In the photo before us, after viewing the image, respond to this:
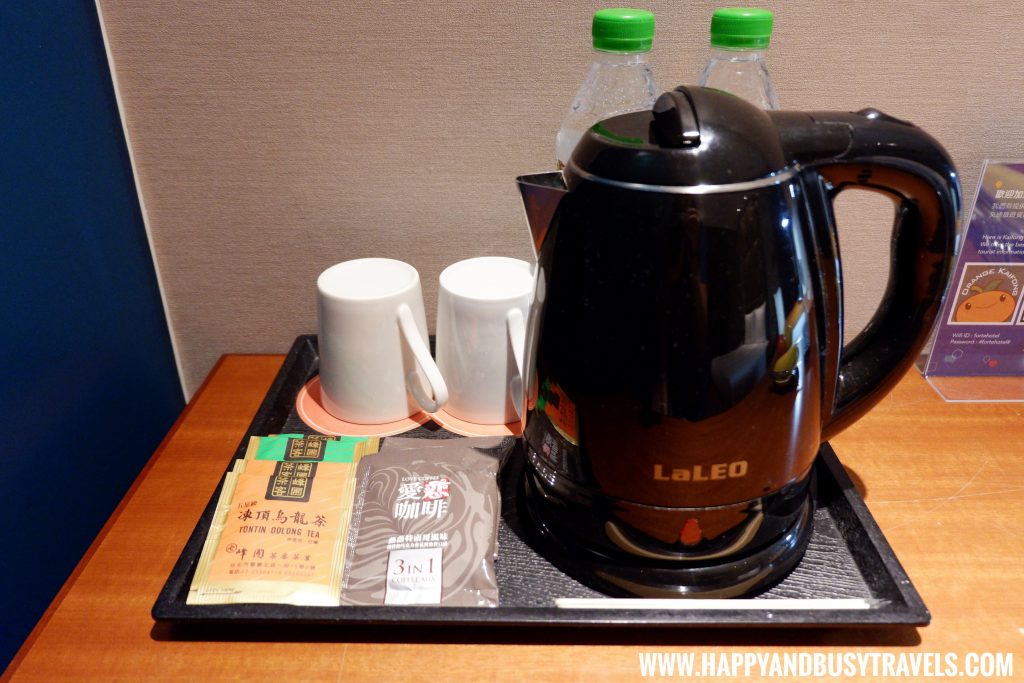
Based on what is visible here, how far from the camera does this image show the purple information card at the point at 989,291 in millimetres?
758

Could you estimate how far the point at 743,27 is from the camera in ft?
1.92

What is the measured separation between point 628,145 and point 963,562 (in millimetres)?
445

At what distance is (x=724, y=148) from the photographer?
0.45 m

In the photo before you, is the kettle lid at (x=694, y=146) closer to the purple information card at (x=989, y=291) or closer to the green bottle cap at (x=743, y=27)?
the green bottle cap at (x=743, y=27)

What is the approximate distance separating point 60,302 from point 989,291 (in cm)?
94

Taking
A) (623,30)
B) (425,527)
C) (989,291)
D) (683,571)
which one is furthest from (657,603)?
(989,291)

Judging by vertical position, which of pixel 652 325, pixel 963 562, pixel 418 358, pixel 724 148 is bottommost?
pixel 963 562

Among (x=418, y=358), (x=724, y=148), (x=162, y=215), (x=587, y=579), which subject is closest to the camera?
(x=724, y=148)

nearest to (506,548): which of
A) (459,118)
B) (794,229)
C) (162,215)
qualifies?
(794,229)

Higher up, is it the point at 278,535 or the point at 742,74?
the point at 742,74

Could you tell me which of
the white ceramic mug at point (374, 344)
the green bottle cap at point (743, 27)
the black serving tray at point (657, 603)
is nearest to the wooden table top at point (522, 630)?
the black serving tray at point (657, 603)

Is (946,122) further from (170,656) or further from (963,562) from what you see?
(170,656)

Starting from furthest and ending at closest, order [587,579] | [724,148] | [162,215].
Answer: [162,215] → [587,579] → [724,148]

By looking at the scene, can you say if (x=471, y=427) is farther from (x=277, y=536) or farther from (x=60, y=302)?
(x=60, y=302)
